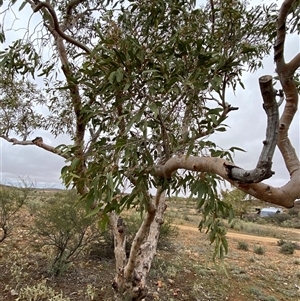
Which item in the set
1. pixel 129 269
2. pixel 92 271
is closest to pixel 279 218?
pixel 92 271

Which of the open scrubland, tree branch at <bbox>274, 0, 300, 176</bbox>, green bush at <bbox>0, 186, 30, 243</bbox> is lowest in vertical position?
the open scrubland

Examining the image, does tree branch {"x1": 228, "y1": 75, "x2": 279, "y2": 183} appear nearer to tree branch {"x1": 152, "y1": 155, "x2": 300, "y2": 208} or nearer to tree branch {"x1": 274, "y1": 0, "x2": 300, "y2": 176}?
tree branch {"x1": 152, "y1": 155, "x2": 300, "y2": 208}

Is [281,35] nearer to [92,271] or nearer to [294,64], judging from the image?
[294,64]

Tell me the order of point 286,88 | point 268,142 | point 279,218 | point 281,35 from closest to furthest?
point 268,142
point 281,35
point 286,88
point 279,218

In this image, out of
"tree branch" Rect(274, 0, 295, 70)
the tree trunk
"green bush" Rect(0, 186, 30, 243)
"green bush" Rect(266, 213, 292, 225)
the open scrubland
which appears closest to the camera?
"tree branch" Rect(274, 0, 295, 70)

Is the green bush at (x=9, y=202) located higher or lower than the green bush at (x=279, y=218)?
higher

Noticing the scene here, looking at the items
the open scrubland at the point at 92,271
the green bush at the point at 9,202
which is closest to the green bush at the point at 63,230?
the open scrubland at the point at 92,271

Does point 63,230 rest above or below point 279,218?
above

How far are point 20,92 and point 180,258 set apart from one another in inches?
208

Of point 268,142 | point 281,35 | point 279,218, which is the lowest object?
point 279,218

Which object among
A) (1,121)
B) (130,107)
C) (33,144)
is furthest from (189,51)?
(1,121)

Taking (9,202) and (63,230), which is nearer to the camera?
(63,230)

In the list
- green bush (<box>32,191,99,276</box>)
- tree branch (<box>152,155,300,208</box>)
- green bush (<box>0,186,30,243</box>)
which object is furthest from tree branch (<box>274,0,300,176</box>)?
green bush (<box>0,186,30,243</box>)

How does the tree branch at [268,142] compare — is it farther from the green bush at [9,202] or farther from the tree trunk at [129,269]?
the green bush at [9,202]
